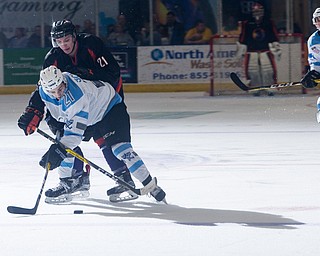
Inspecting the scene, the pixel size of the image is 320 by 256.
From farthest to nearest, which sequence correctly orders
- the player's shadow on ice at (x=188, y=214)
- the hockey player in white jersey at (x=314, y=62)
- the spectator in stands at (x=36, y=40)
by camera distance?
the spectator in stands at (x=36, y=40) < the hockey player in white jersey at (x=314, y=62) < the player's shadow on ice at (x=188, y=214)

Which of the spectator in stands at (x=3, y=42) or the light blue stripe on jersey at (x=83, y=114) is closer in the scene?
the light blue stripe on jersey at (x=83, y=114)

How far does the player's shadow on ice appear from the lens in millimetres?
4602

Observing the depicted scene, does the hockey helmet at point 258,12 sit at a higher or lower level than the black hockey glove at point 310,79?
higher

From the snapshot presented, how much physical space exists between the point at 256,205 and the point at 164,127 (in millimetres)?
4210

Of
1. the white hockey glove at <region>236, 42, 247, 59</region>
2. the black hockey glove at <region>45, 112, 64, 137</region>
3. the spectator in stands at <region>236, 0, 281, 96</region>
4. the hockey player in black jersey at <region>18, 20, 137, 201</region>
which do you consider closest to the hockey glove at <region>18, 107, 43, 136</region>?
the hockey player in black jersey at <region>18, 20, 137, 201</region>

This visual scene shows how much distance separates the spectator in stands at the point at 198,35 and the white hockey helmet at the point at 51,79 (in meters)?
8.77

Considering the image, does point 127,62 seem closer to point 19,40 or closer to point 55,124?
point 19,40

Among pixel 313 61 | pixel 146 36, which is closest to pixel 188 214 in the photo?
pixel 313 61

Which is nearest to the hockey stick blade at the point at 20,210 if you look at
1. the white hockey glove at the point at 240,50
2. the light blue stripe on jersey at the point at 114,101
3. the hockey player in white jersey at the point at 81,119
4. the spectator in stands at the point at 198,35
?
the hockey player in white jersey at the point at 81,119

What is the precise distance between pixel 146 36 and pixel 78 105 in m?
8.99

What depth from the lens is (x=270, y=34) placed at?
12789 millimetres

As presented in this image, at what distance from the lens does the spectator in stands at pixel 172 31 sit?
13.7m

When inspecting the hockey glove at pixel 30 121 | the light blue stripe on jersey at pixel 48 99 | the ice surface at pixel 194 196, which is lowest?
the ice surface at pixel 194 196

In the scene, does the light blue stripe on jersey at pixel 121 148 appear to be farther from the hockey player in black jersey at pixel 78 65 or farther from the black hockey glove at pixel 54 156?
the black hockey glove at pixel 54 156
